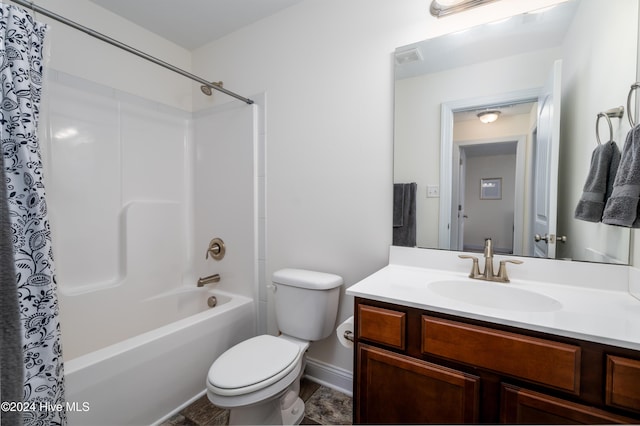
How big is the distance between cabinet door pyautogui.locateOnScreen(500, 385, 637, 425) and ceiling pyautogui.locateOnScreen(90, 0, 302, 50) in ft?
7.33

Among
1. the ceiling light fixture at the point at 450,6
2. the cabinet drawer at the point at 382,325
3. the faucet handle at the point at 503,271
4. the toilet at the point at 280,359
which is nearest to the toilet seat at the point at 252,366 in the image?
the toilet at the point at 280,359

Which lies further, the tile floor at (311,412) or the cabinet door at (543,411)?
the tile floor at (311,412)

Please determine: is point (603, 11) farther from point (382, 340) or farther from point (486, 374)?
point (382, 340)

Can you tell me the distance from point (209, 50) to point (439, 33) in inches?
69.4

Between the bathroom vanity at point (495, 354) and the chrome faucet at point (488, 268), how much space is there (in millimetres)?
42

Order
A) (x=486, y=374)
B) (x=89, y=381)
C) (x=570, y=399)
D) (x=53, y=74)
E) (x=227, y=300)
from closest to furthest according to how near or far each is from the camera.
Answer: (x=570, y=399) < (x=486, y=374) < (x=89, y=381) < (x=53, y=74) < (x=227, y=300)

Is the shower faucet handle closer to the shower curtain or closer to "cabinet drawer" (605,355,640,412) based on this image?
the shower curtain

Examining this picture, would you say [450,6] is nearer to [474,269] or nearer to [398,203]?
[398,203]

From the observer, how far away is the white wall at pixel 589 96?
1.05 metres

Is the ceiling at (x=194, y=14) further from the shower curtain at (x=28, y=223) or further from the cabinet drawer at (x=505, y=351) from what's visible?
the cabinet drawer at (x=505, y=351)

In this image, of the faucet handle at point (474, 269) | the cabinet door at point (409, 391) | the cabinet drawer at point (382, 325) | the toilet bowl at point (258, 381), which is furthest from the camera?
the faucet handle at point (474, 269)

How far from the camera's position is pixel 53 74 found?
158 centimetres

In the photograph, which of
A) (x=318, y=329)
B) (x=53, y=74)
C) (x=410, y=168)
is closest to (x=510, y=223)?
(x=410, y=168)

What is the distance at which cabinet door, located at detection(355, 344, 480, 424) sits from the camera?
2.94 ft
